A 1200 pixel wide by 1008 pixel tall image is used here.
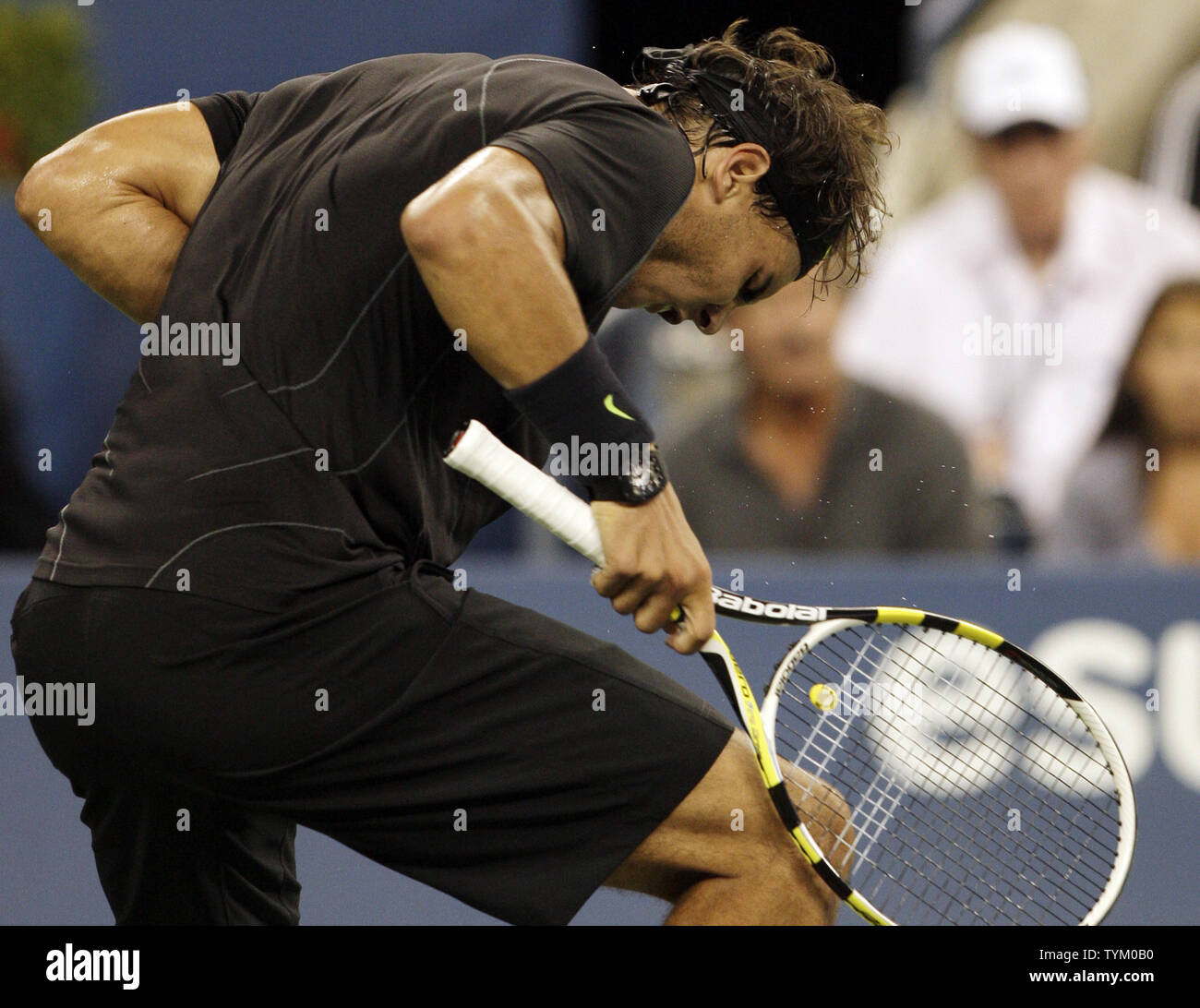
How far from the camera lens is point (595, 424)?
6.82ft

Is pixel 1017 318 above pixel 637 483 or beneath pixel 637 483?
beneath

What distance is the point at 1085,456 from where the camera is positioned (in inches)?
198

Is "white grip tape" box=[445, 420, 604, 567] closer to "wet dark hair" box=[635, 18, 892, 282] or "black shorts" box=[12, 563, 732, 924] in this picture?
"black shorts" box=[12, 563, 732, 924]

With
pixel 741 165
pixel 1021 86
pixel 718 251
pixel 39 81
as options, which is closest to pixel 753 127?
pixel 741 165

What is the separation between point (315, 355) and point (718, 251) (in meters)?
0.61

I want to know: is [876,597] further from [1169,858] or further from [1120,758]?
[1120,758]

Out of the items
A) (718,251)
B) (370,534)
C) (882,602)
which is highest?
(718,251)

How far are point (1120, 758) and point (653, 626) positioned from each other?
891 millimetres

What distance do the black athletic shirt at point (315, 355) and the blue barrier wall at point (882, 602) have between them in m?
1.76

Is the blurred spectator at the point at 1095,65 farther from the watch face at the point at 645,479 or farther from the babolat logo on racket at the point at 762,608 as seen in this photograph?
the watch face at the point at 645,479

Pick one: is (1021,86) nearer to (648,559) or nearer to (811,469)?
(811,469)

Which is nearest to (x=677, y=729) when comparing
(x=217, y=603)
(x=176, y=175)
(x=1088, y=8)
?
(x=217, y=603)

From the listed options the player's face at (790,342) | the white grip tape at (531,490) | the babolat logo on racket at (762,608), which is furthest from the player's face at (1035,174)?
the white grip tape at (531,490)
